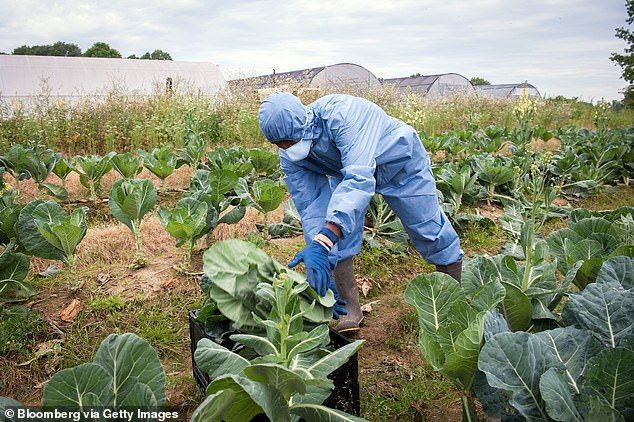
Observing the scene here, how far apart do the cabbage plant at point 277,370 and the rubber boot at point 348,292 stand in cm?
100

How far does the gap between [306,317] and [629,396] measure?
43.3 inches

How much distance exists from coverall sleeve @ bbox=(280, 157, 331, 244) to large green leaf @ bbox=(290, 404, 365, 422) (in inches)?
52.8

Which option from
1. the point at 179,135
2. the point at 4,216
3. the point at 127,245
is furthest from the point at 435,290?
the point at 179,135

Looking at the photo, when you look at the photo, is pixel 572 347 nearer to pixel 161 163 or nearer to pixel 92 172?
pixel 161 163

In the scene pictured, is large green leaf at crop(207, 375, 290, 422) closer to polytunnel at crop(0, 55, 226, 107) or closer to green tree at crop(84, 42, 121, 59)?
polytunnel at crop(0, 55, 226, 107)

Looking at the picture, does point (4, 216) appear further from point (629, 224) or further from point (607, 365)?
point (629, 224)

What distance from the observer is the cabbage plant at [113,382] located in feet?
4.43

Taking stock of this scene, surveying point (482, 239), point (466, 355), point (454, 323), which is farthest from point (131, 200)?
point (482, 239)

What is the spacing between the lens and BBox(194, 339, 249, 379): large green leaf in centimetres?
172

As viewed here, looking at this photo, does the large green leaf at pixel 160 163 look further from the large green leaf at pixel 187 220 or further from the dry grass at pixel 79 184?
the large green leaf at pixel 187 220

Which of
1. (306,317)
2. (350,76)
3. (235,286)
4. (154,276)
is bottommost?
(154,276)

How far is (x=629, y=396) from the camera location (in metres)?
1.34

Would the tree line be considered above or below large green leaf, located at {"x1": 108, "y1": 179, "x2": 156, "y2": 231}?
above

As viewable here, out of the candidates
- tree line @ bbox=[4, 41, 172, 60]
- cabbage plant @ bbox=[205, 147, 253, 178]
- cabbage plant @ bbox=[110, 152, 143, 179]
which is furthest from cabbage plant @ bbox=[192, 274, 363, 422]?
tree line @ bbox=[4, 41, 172, 60]
